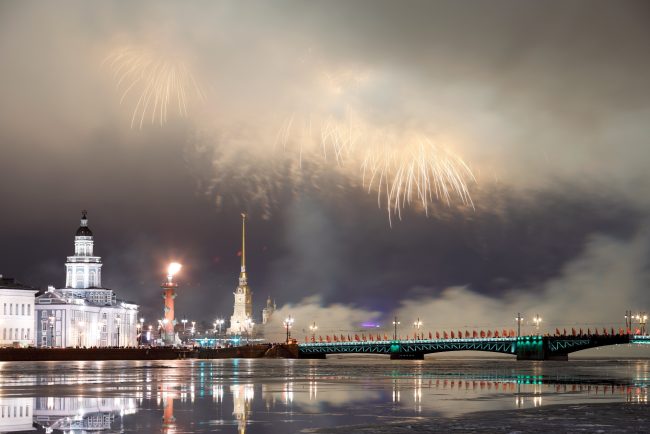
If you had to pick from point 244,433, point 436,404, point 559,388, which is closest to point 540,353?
point 559,388

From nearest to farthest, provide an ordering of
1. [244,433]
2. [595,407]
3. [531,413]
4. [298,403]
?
[244,433] < [531,413] < [595,407] < [298,403]

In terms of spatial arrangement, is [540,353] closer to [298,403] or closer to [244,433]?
[298,403]

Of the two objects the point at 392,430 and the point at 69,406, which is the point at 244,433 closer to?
the point at 392,430

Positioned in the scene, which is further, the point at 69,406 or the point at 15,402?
the point at 15,402

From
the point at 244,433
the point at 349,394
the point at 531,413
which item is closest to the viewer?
the point at 244,433

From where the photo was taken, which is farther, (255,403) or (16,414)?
(255,403)

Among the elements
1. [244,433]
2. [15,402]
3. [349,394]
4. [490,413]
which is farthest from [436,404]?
[15,402]

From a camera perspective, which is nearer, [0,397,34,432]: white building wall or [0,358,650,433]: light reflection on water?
[0,397,34,432]: white building wall

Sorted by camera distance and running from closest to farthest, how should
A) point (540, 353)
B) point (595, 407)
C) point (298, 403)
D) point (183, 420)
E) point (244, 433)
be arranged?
point (244, 433), point (183, 420), point (595, 407), point (298, 403), point (540, 353)

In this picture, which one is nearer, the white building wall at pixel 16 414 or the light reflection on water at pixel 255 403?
the white building wall at pixel 16 414
